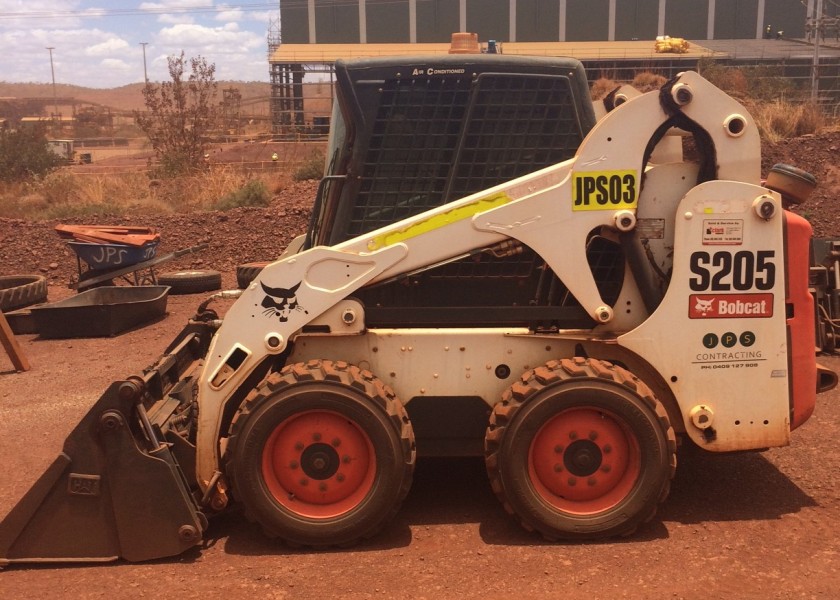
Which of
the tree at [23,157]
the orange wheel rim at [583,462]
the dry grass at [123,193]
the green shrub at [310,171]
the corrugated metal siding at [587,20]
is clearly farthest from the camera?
the corrugated metal siding at [587,20]

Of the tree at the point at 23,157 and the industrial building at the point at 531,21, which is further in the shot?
the industrial building at the point at 531,21

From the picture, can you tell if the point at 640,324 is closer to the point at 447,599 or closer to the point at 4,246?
the point at 447,599

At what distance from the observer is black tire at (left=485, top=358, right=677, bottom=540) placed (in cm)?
422

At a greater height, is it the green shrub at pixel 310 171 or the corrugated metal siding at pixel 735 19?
the corrugated metal siding at pixel 735 19

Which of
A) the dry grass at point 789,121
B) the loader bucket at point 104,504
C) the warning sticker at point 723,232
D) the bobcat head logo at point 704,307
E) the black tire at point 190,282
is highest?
the dry grass at point 789,121

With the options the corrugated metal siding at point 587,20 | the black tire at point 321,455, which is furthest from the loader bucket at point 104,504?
the corrugated metal siding at point 587,20

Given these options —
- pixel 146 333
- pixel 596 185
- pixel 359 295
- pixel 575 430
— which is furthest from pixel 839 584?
pixel 146 333

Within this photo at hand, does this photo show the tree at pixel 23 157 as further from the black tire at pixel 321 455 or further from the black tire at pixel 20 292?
the black tire at pixel 321 455

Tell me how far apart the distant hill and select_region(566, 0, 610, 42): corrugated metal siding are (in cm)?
8785

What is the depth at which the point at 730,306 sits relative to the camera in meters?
4.40

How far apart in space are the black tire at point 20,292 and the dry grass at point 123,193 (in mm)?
5409

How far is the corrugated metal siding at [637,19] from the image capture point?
172ft

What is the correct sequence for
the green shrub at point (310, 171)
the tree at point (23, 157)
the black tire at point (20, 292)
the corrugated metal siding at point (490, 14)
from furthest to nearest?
the corrugated metal siding at point (490, 14) → the tree at point (23, 157) → the green shrub at point (310, 171) → the black tire at point (20, 292)

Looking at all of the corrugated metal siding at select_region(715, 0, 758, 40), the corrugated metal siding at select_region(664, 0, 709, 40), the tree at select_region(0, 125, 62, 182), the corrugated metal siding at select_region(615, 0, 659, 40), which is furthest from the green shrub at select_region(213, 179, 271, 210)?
the corrugated metal siding at select_region(715, 0, 758, 40)
